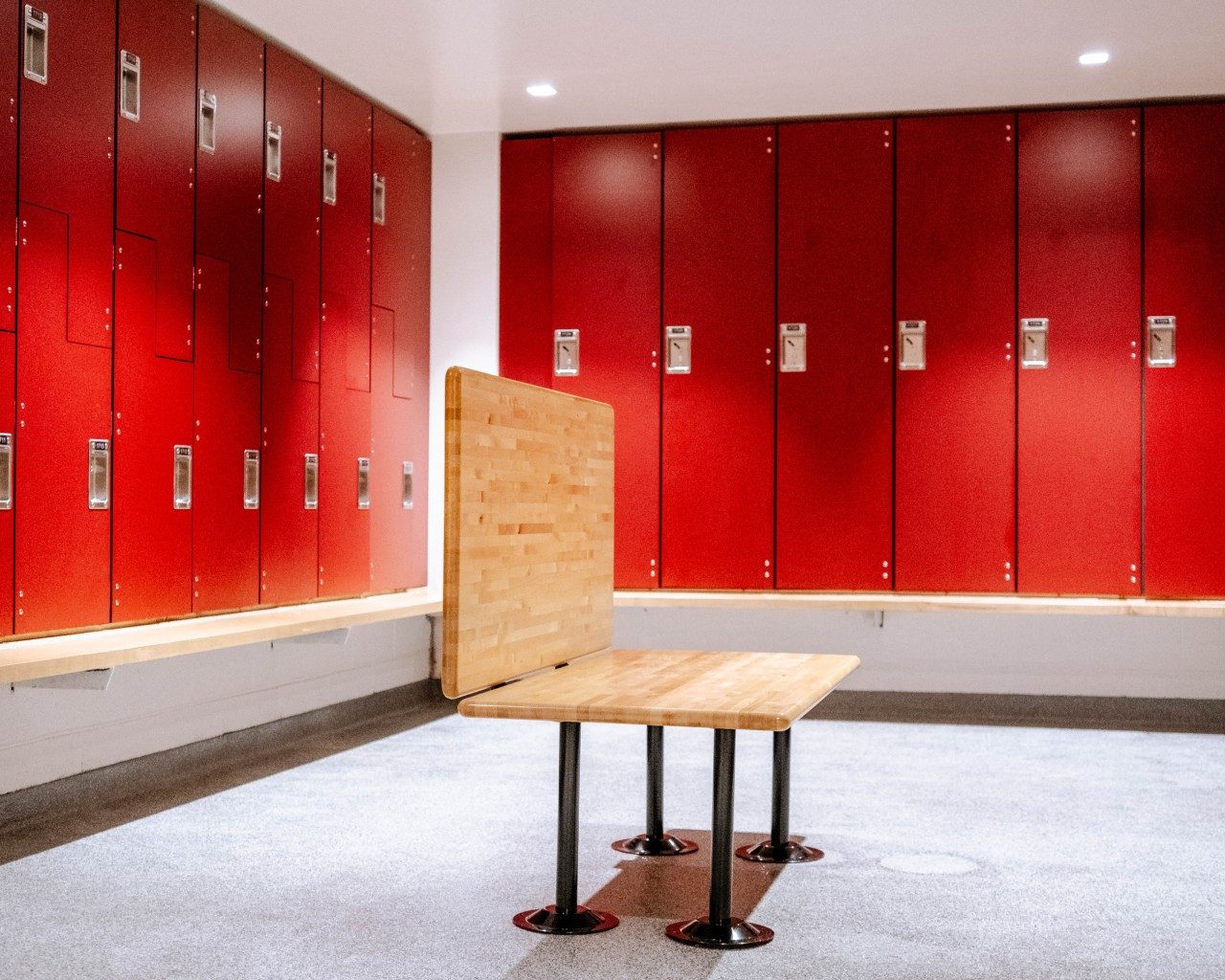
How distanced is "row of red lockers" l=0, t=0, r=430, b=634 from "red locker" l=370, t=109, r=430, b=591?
2 cm

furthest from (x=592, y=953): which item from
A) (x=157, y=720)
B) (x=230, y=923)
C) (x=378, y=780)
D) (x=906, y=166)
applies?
(x=906, y=166)

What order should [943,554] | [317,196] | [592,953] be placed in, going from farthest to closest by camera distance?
[943,554] < [317,196] < [592,953]

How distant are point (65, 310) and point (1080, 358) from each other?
4.11 m

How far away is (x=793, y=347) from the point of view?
19.7 feet

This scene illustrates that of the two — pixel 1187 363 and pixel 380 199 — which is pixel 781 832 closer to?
pixel 1187 363

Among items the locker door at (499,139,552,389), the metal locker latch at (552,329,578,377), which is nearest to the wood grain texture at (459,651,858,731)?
the metal locker latch at (552,329,578,377)

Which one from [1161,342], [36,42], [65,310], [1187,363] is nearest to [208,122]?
[36,42]

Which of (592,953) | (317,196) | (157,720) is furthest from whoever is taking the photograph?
(317,196)

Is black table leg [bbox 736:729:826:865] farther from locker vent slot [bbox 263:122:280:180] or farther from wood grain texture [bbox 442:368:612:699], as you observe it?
locker vent slot [bbox 263:122:280:180]

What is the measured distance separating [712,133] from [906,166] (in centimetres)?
90

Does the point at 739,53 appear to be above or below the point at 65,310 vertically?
above

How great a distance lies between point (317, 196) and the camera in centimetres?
535

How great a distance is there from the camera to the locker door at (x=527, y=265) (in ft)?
20.6

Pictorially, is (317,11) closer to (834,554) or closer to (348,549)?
(348,549)
